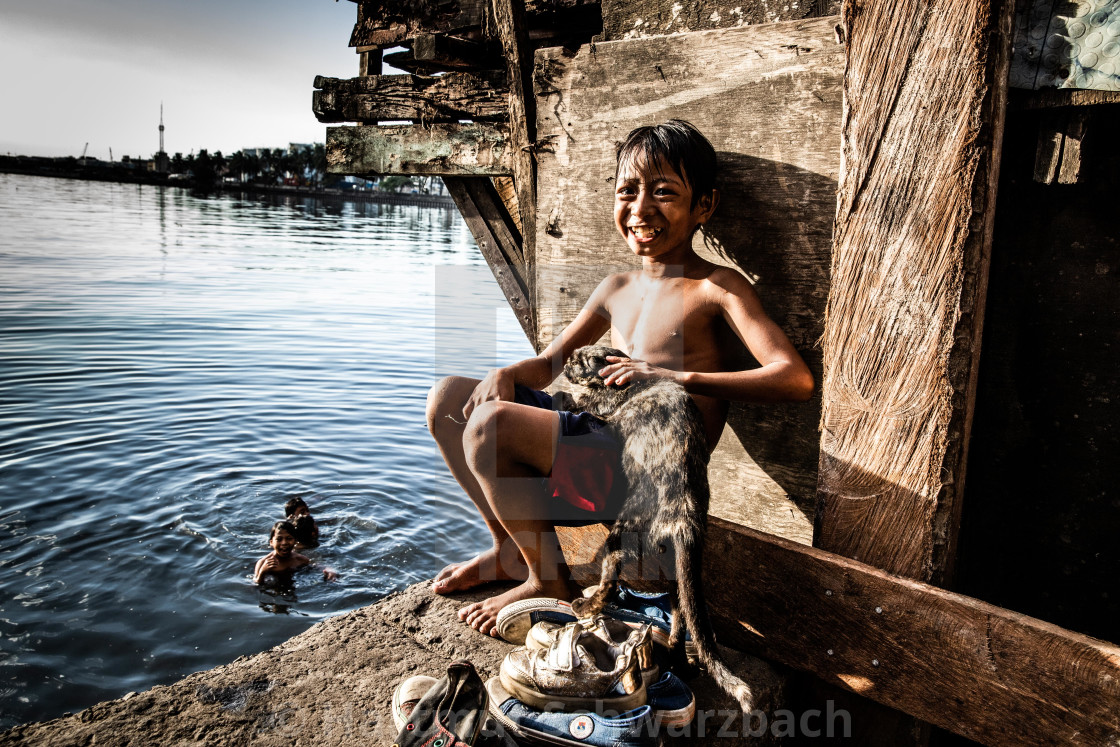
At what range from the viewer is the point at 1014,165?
2119 mm

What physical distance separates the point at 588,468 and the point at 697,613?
0.59m

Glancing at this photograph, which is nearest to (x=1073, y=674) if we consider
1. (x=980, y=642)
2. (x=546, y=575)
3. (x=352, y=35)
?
(x=980, y=642)

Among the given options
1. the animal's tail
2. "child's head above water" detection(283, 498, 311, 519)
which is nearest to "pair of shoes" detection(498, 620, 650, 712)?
the animal's tail

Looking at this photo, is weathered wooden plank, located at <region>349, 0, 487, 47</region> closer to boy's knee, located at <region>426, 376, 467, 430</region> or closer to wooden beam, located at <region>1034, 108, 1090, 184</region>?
boy's knee, located at <region>426, 376, 467, 430</region>

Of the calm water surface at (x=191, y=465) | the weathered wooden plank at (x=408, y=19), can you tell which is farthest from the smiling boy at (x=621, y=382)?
the calm water surface at (x=191, y=465)

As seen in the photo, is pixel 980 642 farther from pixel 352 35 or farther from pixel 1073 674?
pixel 352 35

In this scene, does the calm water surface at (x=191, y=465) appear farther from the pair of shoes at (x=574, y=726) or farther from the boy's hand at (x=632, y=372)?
the boy's hand at (x=632, y=372)

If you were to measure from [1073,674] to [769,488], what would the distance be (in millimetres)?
1171

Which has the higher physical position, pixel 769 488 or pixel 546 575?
pixel 769 488

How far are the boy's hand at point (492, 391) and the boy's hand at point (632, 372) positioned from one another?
0.36 m

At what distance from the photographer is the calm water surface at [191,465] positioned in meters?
4.16

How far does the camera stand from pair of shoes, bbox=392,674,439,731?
5.65 ft

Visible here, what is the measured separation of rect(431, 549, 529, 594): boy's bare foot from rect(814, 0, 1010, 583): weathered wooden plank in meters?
1.19

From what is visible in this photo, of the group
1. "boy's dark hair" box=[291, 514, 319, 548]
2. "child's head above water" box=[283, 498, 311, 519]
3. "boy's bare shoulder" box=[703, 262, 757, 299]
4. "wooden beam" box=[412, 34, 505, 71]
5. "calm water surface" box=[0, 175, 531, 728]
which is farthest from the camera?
"child's head above water" box=[283, 498, 311, 519]
